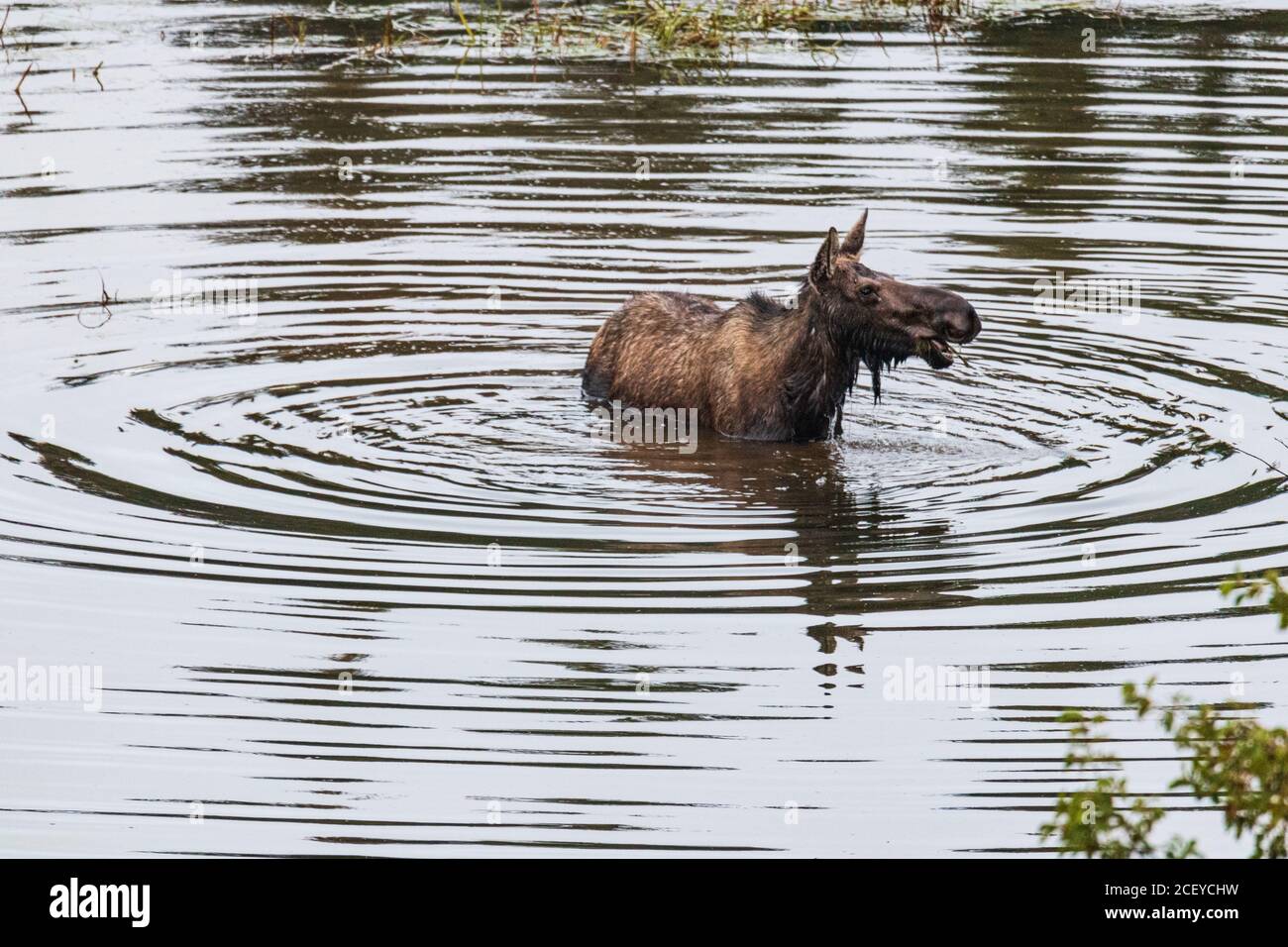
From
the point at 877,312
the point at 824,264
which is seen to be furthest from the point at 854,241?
the point at 877,312

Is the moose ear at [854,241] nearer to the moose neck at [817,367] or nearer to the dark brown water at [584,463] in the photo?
the moose neck at [817,367]

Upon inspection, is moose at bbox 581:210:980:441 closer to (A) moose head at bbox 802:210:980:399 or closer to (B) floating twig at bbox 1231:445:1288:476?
(A) moose head at bbox 802:210:980:399

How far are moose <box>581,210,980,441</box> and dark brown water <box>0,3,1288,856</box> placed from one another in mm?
334

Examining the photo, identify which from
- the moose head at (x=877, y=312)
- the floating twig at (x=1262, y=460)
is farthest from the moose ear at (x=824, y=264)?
the floating twig at (x=1262, y=460)

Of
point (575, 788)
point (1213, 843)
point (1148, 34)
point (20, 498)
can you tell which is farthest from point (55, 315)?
point (1148, 34)

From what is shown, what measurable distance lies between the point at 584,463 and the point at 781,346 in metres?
1.48

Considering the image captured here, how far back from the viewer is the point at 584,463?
1280 centimetres

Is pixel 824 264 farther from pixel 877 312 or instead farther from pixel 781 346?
pixel 781 346

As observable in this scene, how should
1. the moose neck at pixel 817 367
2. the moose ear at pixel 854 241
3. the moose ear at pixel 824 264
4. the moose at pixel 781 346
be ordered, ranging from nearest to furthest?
the moose at pixel 781 346 → the moose ear at pixel 824 264 → the moose neck at pixel 817 367 → the moose ear at pixel 854 241

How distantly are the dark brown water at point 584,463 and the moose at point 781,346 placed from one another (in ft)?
1.10

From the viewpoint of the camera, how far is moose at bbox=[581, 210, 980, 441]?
12.6m

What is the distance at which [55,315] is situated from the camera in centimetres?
1593

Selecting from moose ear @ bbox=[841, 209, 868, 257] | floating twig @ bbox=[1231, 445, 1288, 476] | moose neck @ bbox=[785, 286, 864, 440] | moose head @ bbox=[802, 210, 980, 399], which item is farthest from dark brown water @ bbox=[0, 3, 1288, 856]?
moose ear @ bbox=[841, 209, 868, 257]

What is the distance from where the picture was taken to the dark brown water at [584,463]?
852 centimetres
